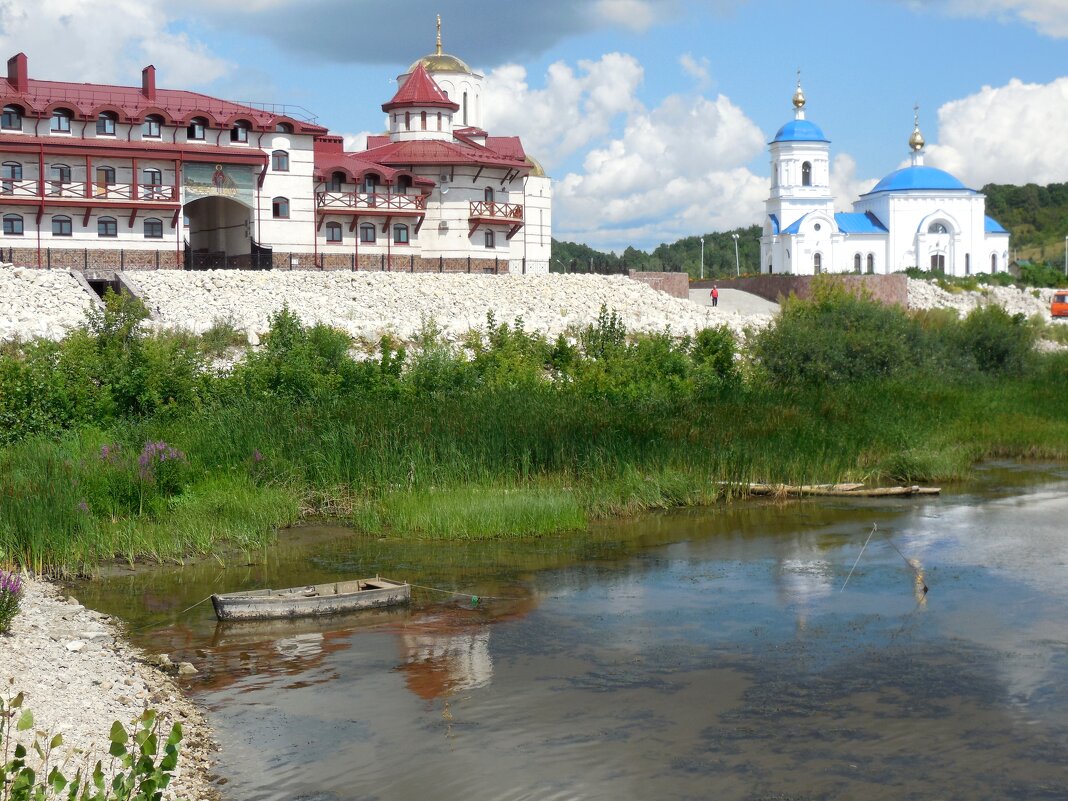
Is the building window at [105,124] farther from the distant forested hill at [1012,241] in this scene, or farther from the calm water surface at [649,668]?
the distant forested hill at [1012,241]

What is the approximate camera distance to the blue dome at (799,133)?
86875mm

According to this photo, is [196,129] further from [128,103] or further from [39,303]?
[39,303]

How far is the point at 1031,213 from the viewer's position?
133500 millimetres

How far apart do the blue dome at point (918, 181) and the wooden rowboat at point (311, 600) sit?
77.8m

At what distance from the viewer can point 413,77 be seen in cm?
5947

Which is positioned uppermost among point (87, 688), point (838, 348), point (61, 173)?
point (61, 173)

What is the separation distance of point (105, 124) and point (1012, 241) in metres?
102

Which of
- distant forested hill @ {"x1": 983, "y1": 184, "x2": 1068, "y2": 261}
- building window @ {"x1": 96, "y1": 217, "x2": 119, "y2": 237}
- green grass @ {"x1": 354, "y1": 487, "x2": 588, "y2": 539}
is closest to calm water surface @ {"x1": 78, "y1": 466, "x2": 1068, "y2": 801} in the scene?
green grass @ {"x1": 354, "y1": 487, "x2": 588, "y2": 539}

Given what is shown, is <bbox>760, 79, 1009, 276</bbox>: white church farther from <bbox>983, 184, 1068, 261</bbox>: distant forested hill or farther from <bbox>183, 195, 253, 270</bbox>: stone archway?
<bbox>183, 195, 253, 270</bbox>: stone archway

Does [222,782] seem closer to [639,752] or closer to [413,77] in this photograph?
[639,752]

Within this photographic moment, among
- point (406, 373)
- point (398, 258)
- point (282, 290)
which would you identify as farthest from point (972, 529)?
point (398, 258)

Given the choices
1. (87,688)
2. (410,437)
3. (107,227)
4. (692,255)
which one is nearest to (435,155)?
(107,227)

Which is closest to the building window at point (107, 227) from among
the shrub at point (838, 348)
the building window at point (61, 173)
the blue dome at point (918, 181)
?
the building window at point (61, 173)

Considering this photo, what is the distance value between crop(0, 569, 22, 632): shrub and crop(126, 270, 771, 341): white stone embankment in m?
22.7
